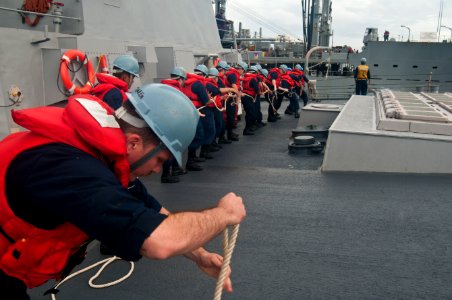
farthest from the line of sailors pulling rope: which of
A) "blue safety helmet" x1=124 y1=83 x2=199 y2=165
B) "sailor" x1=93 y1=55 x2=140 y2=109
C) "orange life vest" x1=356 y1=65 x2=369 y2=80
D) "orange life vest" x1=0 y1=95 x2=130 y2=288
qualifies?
"orange life vest" x1=356 y1=65 x2=369 y2=80

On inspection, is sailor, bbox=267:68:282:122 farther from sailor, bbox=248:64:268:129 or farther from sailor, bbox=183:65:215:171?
sailor, bbox=183:65:215:171

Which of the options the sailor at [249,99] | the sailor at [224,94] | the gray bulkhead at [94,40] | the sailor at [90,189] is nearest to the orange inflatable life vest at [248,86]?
the sailor at [249,99]

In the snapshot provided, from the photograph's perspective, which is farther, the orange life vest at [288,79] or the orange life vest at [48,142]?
the orange life vest at [288,79]

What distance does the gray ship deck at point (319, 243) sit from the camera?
253cm

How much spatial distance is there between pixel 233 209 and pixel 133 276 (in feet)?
5.09

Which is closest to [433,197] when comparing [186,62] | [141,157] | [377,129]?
[377,129]

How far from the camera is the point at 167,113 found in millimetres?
1469

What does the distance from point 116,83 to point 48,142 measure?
339cm

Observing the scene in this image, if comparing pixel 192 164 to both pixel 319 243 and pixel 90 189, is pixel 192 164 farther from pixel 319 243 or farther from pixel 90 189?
pixel 90 189

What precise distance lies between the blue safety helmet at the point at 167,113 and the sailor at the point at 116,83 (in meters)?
2.61

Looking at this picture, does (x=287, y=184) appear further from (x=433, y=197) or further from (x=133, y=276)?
(x=133, y=276)

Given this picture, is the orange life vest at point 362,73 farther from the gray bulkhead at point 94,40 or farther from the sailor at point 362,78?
the gray bulkhead at point 94,40

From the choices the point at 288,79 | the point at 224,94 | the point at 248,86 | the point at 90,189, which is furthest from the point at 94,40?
the point at 90,189

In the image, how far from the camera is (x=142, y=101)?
145 centimetres
